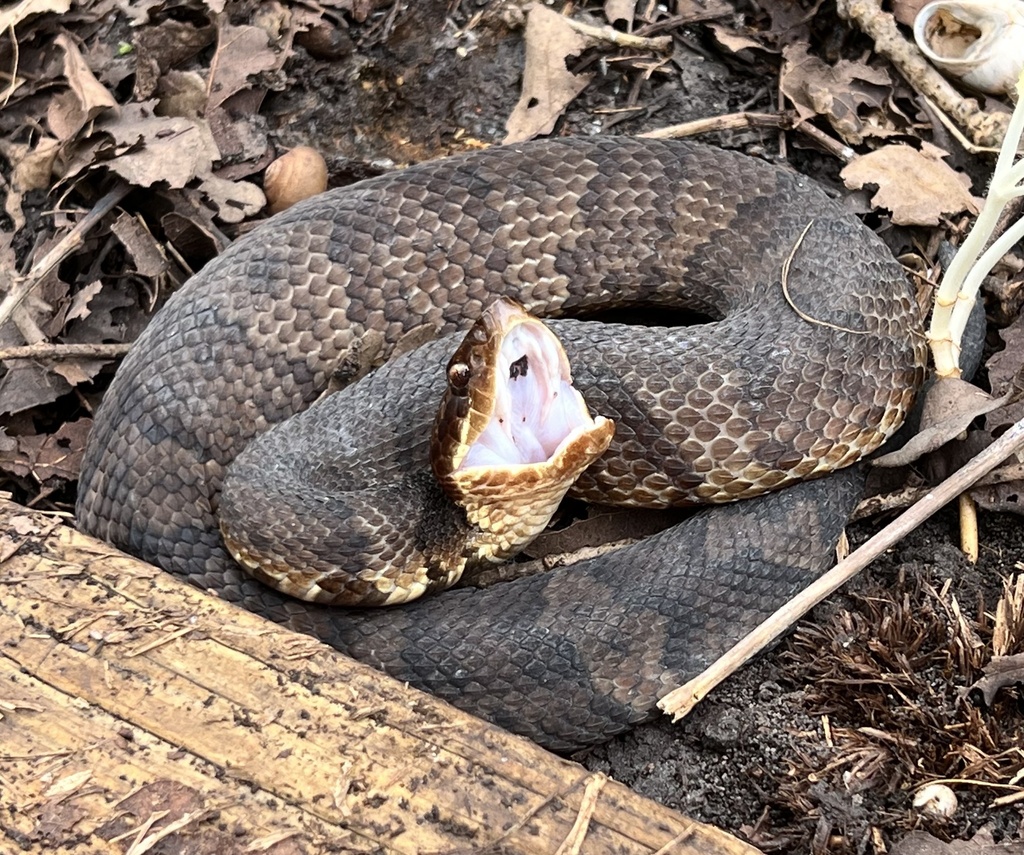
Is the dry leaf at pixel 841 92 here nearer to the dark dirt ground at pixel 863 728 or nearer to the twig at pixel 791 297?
the twig at pixel 791 297

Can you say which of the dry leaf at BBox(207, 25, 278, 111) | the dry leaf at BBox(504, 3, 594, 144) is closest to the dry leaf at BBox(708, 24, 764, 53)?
the dry leaf at BBox(504, 3, 594, 144)

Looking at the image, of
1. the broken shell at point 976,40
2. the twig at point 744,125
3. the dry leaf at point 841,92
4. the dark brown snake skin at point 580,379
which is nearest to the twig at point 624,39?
the twig at point 744,125

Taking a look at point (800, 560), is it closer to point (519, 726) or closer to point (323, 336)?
point (519, 726)

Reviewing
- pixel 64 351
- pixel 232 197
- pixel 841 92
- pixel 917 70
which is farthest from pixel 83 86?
pixel 917 70

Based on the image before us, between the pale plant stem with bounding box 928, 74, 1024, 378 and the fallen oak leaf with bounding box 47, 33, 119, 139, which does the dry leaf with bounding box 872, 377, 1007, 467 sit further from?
the fallen oak leaf with bounding box 47, 33, 119, 139

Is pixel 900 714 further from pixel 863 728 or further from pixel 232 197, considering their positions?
pixel 232 197

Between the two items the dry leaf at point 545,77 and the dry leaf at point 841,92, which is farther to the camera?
the dry leaf at point 545,77

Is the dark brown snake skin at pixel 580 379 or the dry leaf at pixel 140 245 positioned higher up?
the dry leaf at pixel 140 245
